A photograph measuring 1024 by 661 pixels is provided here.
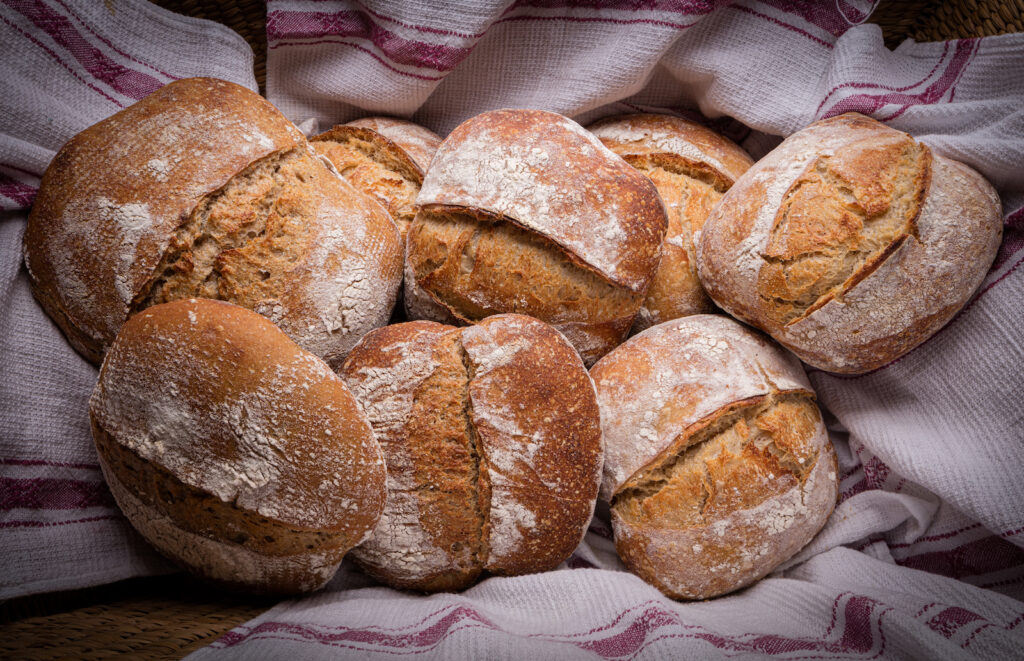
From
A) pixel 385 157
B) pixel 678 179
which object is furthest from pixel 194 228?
pixel 678 179

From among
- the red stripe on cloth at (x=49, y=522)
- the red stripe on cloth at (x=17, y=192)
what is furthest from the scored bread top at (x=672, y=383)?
the red stripe on cloth at (x=17, y=192)

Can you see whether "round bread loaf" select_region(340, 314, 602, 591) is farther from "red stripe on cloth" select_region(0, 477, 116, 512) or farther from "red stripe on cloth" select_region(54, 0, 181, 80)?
"red stripe on cloth" select_region(54, 0, 181, 80)

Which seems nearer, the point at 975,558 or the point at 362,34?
the point at 975,558

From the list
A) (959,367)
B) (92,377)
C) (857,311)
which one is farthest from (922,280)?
(92,377)

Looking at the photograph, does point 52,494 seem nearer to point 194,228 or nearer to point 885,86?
point 194,228

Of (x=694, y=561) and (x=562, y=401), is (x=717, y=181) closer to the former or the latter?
(x=562, y=401)

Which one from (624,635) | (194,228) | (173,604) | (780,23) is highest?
(780,23)

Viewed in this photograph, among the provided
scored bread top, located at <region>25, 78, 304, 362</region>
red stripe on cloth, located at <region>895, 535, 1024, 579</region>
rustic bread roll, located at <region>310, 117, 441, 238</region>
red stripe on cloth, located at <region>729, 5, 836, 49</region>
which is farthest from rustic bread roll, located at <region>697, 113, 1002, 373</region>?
scored bread top, located at <region>25, 78, 304, 362</region>

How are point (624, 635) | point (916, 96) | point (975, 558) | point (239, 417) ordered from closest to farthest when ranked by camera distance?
1. point (239, 417)
2. point (624, 635)
3. point (975, 558)
4. point (916, 96)
